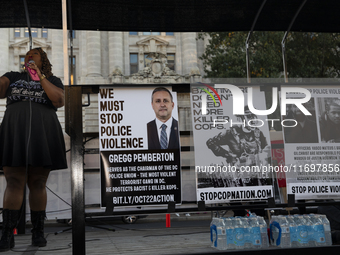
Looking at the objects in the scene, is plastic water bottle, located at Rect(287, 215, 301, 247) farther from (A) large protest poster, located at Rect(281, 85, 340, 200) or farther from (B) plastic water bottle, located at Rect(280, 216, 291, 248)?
(A) large protest poster, located at Rect(281, 85, 340, 200)

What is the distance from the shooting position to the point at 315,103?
3.74 metres

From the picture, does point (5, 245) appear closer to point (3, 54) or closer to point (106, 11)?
point (106, 11)

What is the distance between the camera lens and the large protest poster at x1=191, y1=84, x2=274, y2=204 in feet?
11.5

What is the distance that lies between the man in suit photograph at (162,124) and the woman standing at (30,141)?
132cm

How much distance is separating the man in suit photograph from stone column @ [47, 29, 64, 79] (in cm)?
2904

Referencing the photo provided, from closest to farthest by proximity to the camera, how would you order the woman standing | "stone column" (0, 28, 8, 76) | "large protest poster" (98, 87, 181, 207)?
"large protest poster" (98, 87, 181, 207)
the woman standing
"stone column" (0, 28, 8, 76)

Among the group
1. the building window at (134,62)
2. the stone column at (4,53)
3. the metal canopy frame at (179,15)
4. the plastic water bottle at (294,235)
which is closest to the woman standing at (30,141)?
the metal canopy frame at (179,15)

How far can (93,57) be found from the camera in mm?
36281

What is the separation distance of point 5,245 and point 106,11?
3.06 m

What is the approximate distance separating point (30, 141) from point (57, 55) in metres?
30.3

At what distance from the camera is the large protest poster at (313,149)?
11.8ft

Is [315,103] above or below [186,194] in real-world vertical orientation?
above

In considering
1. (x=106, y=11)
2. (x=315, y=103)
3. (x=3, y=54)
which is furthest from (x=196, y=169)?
(x=3, y=54)

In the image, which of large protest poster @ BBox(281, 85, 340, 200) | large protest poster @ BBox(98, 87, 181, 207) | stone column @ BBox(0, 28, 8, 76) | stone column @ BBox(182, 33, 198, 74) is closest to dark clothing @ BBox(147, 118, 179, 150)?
large protest poster @ BBox(98, 87, 181, 207)
